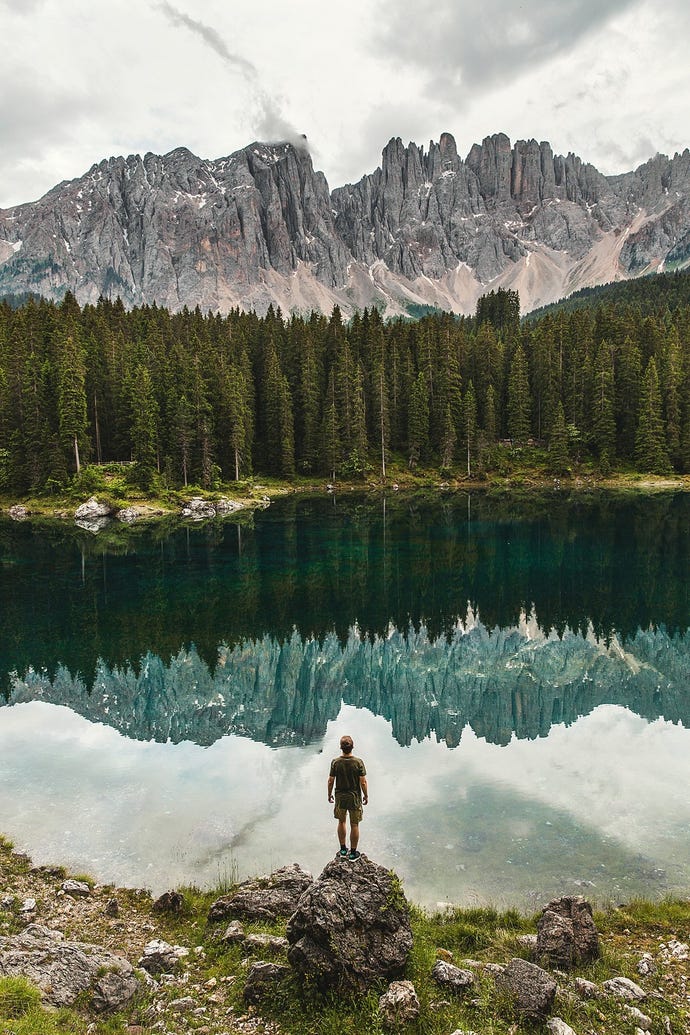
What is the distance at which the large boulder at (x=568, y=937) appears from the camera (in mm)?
9328

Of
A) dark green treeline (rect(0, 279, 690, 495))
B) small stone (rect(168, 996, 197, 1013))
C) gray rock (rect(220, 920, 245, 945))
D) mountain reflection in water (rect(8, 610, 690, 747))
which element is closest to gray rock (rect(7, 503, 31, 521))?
dark green treeline (rect(0, 279, 690, 495))

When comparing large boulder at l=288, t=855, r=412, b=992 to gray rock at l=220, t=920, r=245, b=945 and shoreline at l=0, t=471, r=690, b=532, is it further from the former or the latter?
shoreline at l=0, t=471, r=690, b=532

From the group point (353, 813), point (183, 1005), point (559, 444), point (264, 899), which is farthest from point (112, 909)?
point (559, 444)

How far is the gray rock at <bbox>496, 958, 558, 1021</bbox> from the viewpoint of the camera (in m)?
8.01

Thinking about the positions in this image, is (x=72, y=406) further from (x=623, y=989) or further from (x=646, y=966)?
(x=623, y=989)

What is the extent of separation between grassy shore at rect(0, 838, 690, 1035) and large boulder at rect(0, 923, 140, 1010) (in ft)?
0.77

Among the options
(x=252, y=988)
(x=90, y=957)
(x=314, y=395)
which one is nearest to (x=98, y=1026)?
(x=90, y=957)

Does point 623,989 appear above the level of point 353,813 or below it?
below

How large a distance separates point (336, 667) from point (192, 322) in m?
106

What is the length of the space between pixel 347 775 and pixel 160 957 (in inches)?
157

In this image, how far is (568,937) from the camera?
952 centimetres

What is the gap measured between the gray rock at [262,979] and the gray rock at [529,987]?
9.97ft

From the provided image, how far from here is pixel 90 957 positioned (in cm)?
892

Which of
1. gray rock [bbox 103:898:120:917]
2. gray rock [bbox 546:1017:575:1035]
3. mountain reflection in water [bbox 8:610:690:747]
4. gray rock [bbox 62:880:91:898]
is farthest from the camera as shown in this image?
mountain reflection in water [bbox 8:610:690:747]
